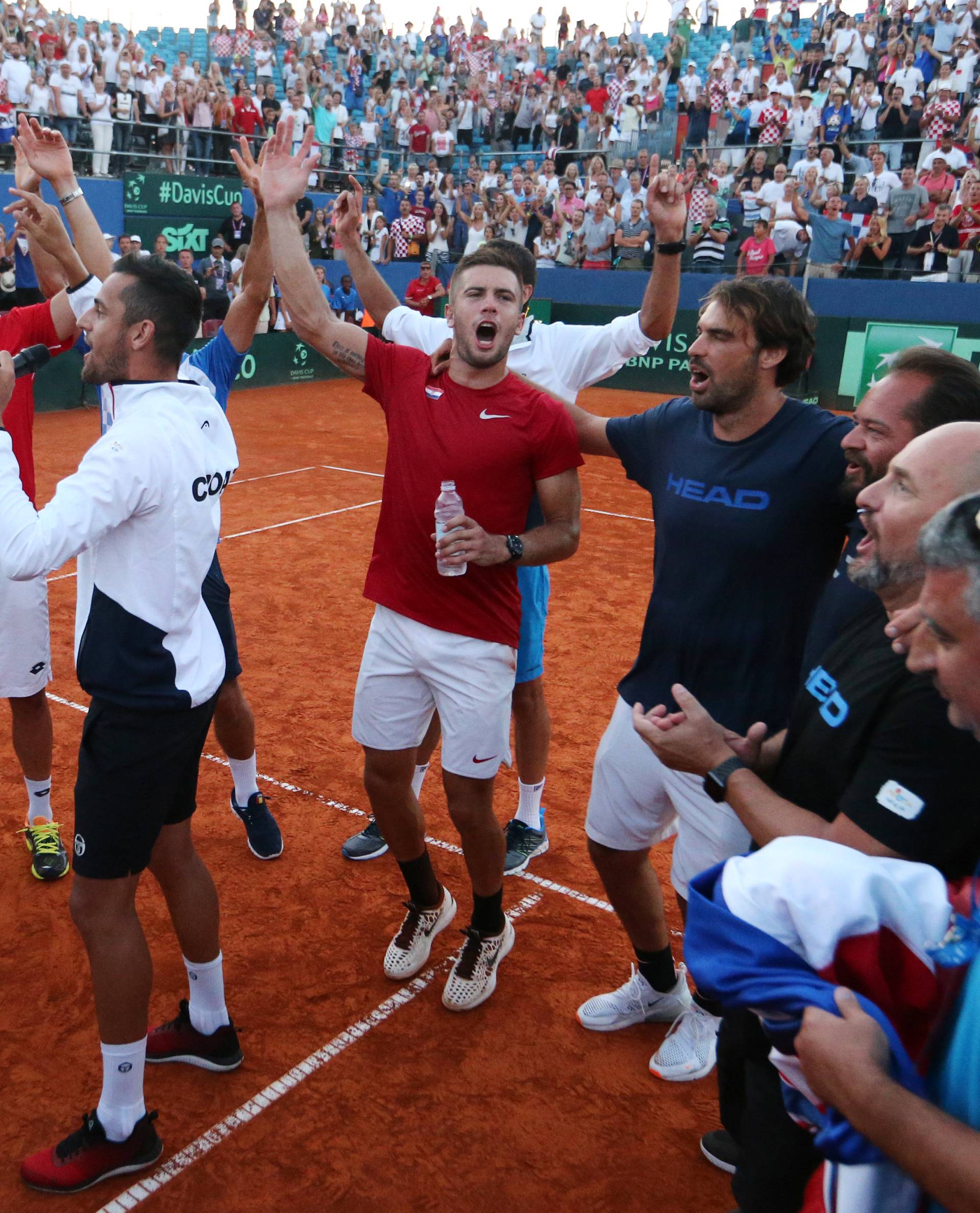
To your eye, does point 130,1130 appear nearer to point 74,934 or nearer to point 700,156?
point 74,934

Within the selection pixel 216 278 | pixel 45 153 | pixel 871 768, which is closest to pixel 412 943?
pixel 871 768

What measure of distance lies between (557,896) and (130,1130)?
2.19 m

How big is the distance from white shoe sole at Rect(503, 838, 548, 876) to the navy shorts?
825 mm

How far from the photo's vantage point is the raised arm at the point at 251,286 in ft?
15.3

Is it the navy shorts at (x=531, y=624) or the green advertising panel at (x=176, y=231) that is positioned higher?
the green advertising panel at (x=176, y=231)

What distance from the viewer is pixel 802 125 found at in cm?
2159

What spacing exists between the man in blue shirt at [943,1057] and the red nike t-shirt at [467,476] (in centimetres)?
235

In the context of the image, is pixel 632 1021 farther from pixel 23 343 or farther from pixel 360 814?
pixel 23 343

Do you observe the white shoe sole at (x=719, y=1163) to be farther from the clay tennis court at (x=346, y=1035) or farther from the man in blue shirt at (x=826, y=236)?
the man in blue shirt at (x=826, y=236)

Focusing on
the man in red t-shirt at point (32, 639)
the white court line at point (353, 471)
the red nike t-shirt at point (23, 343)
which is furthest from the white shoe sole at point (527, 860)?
the white court line at point (353, 471)

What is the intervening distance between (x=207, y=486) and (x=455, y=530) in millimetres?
899

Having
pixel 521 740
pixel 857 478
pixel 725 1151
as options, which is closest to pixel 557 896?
pixel 521 740

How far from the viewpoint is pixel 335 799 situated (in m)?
5.62

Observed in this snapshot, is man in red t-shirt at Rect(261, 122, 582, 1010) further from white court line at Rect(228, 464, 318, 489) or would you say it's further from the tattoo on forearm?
white court line at Rect(228, 464, 318, 489)
